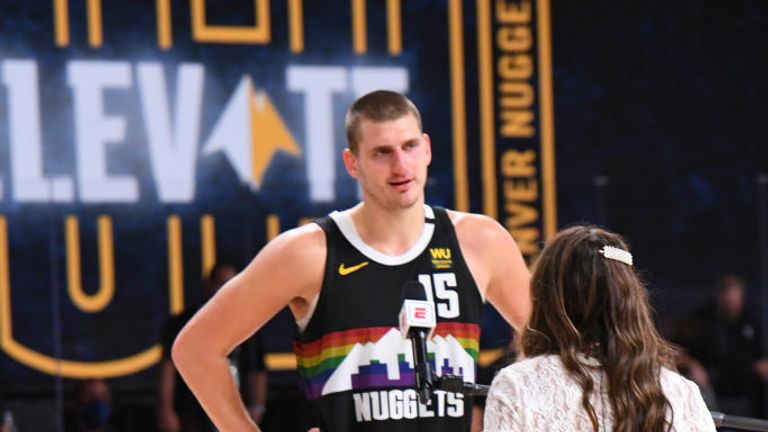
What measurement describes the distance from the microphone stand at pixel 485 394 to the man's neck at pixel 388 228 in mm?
630

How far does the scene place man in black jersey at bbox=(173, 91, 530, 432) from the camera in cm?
322

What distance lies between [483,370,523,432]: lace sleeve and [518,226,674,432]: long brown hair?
0.31 ft

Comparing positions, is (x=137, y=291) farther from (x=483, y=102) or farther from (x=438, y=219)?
(x=438, y=219)

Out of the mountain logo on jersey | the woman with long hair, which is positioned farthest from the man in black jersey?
the woman with long hair

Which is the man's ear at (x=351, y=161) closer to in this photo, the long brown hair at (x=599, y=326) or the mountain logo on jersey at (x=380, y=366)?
the mountain logo on jersey at (x=380, y=366)

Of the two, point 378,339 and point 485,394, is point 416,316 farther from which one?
point 378,339

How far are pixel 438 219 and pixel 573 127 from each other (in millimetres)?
5220

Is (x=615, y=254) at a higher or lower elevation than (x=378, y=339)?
higher

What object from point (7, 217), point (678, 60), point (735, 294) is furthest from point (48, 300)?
point (678, 60)

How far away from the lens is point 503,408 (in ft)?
7.91

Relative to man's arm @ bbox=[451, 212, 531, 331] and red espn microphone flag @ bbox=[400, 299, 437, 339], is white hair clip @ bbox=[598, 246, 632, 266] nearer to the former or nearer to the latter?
red espn microphone flag @ bbox=[400, 299, 437, 339]

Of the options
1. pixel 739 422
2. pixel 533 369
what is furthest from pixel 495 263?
pixel 533 369

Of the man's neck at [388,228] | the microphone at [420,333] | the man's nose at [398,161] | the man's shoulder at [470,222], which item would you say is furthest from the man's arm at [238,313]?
the microphone at [420,333]

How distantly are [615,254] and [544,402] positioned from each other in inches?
11.7
